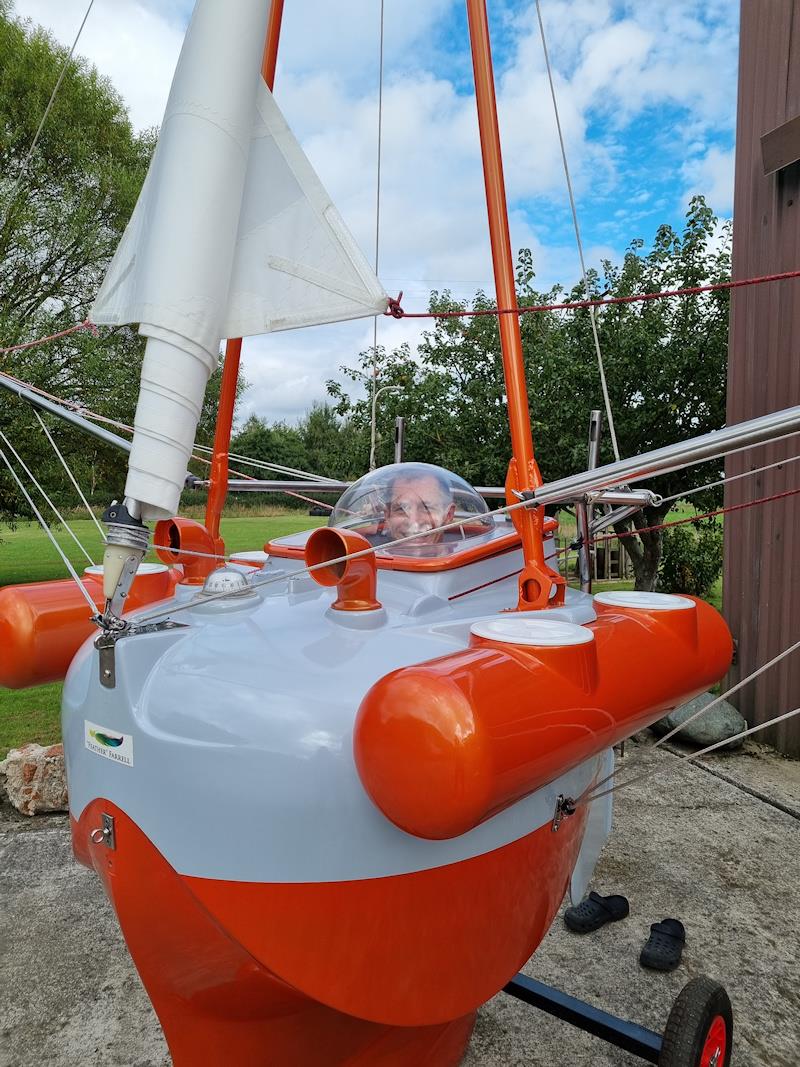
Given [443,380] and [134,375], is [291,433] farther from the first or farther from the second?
[443,380]

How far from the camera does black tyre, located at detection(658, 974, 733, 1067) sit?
1953mm

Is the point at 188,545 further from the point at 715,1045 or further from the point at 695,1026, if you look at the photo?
the point at 715,1045

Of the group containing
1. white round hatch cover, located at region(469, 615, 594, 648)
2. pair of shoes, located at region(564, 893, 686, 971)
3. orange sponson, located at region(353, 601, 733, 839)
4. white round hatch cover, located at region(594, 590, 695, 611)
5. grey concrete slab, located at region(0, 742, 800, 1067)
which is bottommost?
grey concrete slab, located at region(0, 742, 800, 1067)

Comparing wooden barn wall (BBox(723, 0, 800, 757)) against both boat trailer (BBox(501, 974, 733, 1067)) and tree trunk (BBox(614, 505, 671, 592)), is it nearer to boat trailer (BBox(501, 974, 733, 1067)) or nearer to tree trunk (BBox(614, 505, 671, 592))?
tree trunk (BBox(614, 505, 671, 592))

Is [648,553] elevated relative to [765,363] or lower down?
lower down

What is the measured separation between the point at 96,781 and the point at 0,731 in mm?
4793

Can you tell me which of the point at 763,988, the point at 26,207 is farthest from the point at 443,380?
the point at 26,207

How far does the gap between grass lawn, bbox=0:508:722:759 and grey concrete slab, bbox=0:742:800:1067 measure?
948 mm

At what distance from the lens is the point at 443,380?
6953 mm

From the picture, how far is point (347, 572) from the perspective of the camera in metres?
1.70

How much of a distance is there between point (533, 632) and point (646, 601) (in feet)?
1.80

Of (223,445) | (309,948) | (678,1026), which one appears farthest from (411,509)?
(678,1026)

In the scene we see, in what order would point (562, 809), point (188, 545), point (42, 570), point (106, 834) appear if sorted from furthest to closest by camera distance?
point (42, 570) → point (188, 545) → point (562, 809) → point (106, 834)

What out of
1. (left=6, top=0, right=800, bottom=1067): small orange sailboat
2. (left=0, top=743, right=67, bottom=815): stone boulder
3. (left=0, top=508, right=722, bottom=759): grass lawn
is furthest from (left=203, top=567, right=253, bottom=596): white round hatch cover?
(left=0, top=743, right=67, bottom=815): stone boulder
